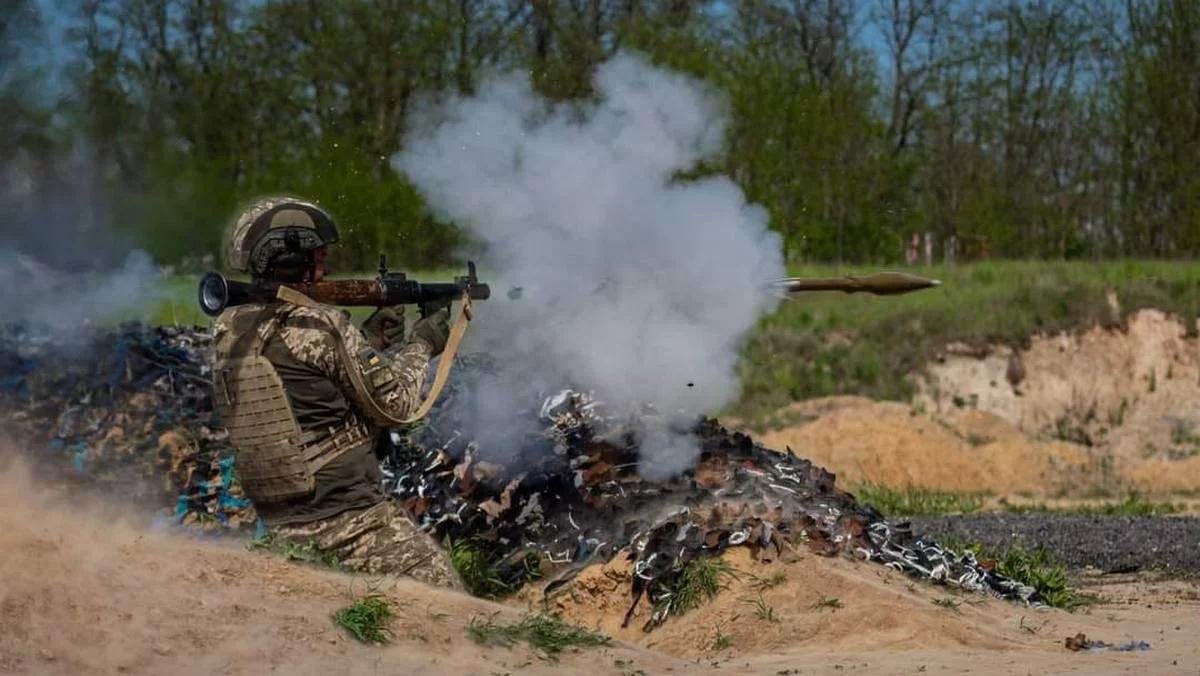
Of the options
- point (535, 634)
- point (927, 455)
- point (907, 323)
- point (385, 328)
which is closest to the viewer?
point (535, 634)

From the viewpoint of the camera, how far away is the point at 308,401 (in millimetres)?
7133

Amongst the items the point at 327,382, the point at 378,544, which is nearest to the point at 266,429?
the point at 327,382

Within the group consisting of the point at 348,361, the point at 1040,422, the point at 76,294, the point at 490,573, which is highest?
the point at 76,294

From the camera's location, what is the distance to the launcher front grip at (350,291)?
6.84 metres

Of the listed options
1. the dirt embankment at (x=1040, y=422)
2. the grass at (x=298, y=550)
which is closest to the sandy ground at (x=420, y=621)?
the grass at (x=298, y=550)

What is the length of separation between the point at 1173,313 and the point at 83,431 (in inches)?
814

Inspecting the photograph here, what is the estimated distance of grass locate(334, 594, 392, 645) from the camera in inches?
244

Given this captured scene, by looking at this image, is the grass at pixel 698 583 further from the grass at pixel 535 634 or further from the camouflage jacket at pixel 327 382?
the camouflage jacket at pixel 327 382

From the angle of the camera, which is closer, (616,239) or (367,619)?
(367,619)

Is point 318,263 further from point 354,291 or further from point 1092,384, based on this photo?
point 1092,384

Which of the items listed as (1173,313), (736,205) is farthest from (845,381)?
(736,205)

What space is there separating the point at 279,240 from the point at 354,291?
1.83 ft

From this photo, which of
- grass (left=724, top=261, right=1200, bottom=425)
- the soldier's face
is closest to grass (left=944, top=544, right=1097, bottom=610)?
the soldier's face

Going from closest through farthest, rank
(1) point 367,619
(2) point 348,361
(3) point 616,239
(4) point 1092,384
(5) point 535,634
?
(1) point 367,619, (5) point 535,634, (2) point 348,361, (3) point 616,239, (4) point 1092,384
